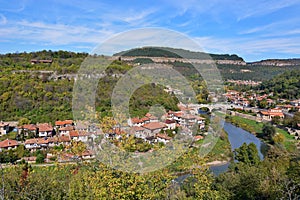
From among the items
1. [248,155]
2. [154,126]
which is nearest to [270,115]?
[248,155]

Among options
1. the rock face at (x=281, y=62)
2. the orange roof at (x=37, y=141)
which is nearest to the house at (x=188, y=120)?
the orange roof at (x=37, y=141)

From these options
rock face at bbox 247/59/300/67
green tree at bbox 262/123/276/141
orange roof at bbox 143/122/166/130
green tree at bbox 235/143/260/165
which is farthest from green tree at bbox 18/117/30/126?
rock face at bbox 247/59/300/67

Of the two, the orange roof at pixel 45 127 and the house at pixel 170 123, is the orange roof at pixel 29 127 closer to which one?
the orange roof at pixel 45 127

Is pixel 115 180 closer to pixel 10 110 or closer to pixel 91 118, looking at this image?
pixel 91 118

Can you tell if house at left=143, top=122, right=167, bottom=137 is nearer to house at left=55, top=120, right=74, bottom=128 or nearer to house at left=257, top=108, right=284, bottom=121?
house at left=55, top=120, right=74, bottom=128

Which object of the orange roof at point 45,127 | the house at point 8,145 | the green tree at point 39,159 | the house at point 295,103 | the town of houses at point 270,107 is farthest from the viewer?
the house at point 295,103
